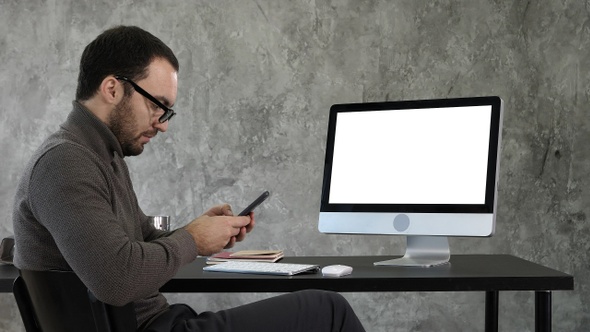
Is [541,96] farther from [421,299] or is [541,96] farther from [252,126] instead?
[252,126]

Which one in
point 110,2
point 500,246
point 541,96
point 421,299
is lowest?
point 421,299

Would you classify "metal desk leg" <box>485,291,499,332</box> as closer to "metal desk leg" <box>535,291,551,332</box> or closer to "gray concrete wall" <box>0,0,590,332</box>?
"metal desk leg" <box>535,291,551,332</box>

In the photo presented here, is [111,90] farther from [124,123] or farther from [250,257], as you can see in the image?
[250,257]

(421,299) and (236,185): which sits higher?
(236,185)

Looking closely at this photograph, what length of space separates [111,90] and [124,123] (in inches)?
3.4

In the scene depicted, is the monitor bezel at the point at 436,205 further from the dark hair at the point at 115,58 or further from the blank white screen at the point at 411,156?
the dark hair at the point at 115,58

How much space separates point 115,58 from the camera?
190 centimetres

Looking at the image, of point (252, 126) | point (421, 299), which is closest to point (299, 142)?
point (252, 126)

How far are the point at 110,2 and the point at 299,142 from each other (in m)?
1.20

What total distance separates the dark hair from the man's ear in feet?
0.04

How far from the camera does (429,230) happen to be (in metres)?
2.39

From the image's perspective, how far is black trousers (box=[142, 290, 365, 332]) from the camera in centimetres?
175

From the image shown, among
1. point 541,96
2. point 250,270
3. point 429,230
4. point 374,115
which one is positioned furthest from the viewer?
point 541,96

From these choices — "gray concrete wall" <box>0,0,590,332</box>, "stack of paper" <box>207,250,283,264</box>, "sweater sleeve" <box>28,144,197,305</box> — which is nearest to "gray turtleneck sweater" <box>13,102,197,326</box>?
"sweater sleeve" <box>28,144,197,305</box>
